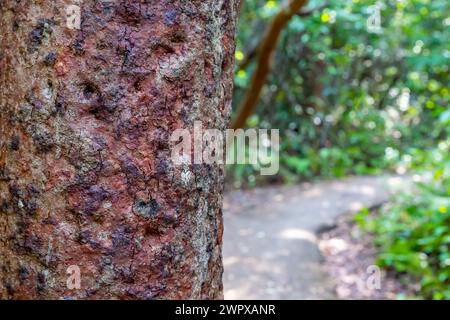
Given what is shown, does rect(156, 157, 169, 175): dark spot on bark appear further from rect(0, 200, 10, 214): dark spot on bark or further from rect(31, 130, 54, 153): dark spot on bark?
rect(0, 200, 10, 214): dark spot on bark

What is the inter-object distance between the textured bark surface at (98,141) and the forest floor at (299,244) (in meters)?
3.31

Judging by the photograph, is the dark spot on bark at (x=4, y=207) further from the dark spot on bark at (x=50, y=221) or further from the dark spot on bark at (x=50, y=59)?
the dark spot on bark at (x=50, y=59)

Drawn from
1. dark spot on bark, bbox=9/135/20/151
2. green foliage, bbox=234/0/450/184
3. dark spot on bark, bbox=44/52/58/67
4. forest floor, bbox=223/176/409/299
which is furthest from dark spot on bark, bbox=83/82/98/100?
green foliage, bbox=234/0/450/184

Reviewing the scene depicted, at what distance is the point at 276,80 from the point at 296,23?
14.1 feet

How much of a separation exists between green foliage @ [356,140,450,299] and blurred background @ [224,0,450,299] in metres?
0.02

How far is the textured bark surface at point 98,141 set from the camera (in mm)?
1494

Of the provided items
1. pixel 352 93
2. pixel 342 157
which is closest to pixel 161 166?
pixel 342 157

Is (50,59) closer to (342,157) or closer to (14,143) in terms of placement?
(14,143)

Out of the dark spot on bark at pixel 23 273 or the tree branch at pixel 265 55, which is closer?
the dark spot on bark at pixel 23 273

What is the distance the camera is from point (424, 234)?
560cm

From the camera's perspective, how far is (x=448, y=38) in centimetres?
1063

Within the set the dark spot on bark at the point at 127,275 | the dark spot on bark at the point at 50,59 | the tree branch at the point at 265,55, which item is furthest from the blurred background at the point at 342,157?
the dark spot on bark at the point at 50,59
